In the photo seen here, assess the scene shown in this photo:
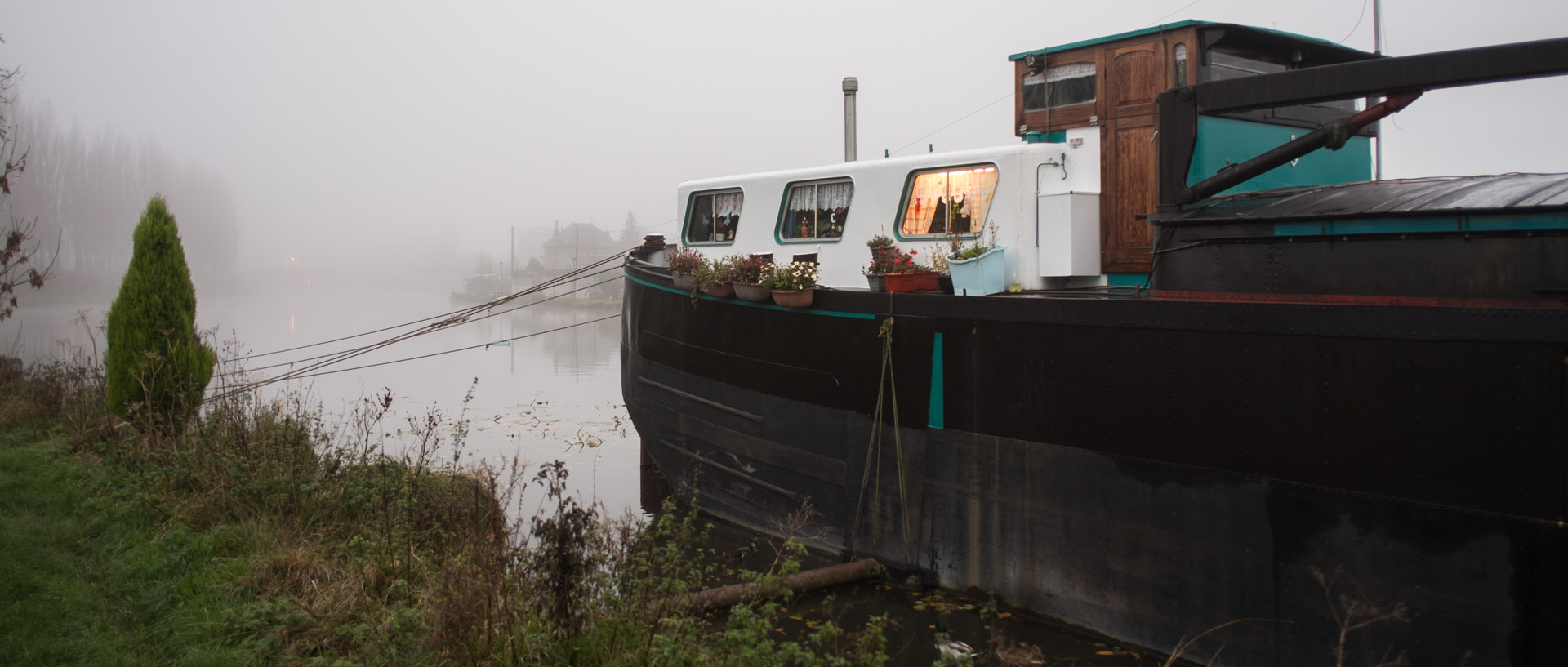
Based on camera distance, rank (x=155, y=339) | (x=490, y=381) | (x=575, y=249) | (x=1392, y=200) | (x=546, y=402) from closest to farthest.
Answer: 1. (x=1392, y=200)
2. (x=155, y=339)
3. (x=546, y=402)
4. (x=490, y=381)
5. (x=575, y=249)

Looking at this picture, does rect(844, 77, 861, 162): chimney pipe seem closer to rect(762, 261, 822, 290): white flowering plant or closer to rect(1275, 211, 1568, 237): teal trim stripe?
rect(762, 261, 822, 290): white flowering plant

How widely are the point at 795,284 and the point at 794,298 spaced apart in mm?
120

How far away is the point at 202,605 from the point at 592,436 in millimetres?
11171

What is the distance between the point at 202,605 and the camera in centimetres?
499

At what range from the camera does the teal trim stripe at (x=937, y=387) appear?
730 cm

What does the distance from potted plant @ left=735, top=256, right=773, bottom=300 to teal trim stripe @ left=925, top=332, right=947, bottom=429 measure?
1.67m

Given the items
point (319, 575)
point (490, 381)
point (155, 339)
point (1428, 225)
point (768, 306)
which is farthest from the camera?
point (490, 381)

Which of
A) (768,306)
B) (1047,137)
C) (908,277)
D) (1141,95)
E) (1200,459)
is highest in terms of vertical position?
(1141,95)

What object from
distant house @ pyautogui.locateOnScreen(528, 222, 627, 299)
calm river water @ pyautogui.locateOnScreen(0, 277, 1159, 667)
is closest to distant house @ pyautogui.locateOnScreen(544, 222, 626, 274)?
distant house @ pyautogui.locateOnScreen(528, 222, 627, 299)

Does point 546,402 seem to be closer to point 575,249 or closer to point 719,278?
point 719,278

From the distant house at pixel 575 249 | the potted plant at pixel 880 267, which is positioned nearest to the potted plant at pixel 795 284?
the potted plant at pixel 880 267

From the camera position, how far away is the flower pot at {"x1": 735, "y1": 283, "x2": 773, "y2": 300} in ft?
27.5

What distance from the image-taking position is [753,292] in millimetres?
8430

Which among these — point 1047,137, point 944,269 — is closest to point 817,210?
point 944,269
